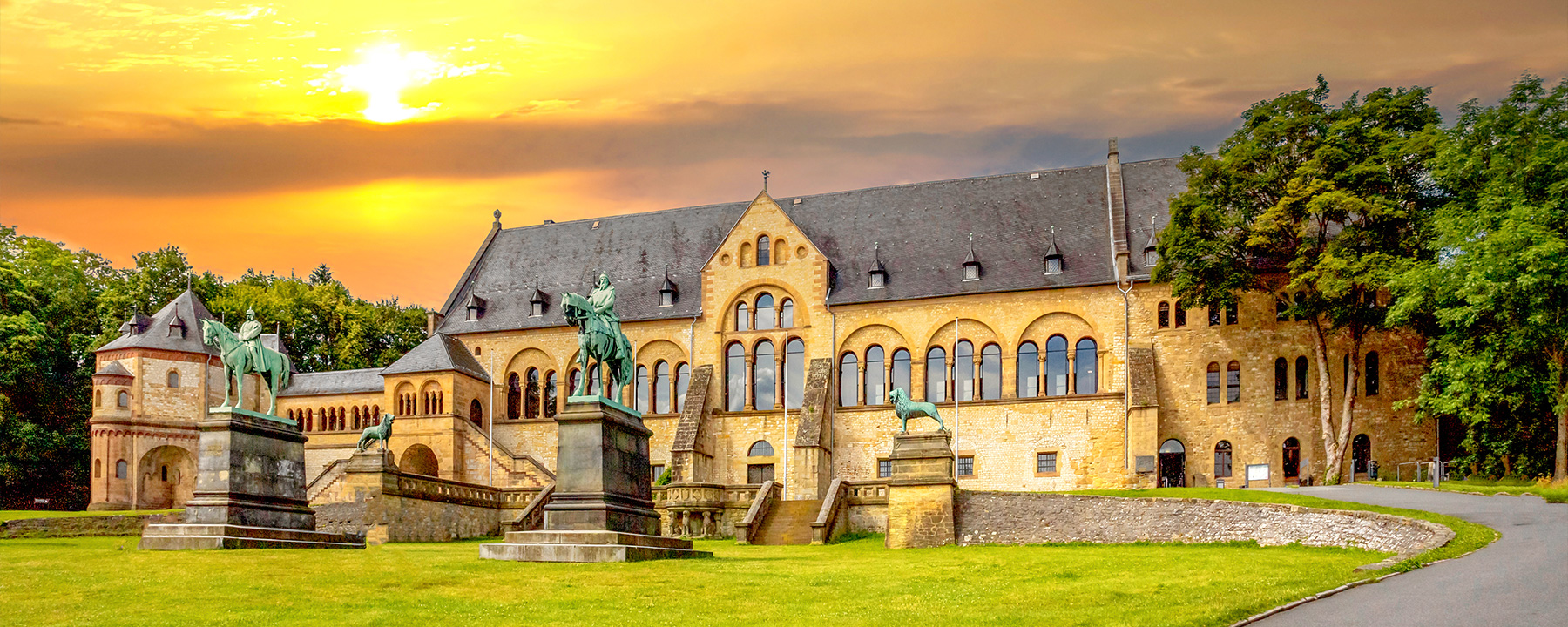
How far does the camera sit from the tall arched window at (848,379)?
5869 cm

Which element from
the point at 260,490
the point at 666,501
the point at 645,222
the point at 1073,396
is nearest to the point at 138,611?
the point at 260,490

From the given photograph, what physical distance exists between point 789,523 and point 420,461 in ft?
79.6

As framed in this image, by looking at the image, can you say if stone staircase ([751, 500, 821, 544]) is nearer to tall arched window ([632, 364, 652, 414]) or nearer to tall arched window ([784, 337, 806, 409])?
tall arched window ([784, 337, 806, 409])

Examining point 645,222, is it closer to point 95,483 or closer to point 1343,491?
point 95,483

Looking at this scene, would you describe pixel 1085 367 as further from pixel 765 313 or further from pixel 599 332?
pixel 599 332

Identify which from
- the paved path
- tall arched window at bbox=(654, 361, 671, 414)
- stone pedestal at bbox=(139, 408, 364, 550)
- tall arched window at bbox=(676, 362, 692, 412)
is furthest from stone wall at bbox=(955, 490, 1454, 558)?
tall arched window at bbox=(654, 361, 671, 414)

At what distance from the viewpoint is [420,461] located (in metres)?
62.8

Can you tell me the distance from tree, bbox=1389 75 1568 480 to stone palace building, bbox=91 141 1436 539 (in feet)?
20.0

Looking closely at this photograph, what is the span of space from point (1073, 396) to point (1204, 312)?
6218 mm

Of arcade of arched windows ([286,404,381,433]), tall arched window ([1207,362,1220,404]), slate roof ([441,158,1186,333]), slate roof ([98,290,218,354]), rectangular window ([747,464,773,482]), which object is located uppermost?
slate roof ([441,158,1186,333])

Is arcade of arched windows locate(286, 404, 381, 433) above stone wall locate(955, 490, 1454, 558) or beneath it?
above

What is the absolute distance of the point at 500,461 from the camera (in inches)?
2383

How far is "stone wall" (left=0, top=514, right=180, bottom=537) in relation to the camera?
4312cm

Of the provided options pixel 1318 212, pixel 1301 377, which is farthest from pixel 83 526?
pixel 1301 377
